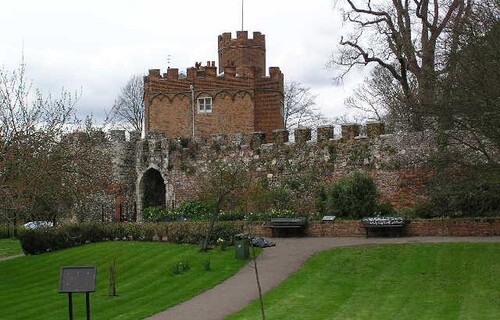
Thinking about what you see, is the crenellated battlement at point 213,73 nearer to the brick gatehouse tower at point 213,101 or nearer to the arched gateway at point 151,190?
the brick gatehouse tower at point 213,101

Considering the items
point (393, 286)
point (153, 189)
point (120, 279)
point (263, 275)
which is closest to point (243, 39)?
point (153, 189)

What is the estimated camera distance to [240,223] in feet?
79.9

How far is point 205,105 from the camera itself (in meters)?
35.6

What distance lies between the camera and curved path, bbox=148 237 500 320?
1451 centimetres

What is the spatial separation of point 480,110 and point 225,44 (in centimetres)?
2525

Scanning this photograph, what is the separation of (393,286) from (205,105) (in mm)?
21321

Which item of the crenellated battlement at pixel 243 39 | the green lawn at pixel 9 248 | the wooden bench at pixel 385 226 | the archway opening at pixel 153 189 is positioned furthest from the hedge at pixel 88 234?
the crenellated battlement at pixel 243 39

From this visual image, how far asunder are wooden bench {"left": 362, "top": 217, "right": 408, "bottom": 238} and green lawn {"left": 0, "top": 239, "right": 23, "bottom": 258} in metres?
14.1

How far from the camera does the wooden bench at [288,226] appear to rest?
23594mm

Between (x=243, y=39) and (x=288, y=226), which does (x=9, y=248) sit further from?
(x=243, y=39)

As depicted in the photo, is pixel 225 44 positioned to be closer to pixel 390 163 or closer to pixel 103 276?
pixel 390 163

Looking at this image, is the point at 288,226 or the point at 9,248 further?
the point at 9,248

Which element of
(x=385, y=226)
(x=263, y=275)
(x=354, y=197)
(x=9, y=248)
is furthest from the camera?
(x=9, y=248)

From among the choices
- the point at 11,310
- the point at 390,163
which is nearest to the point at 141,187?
the point at 390,163
